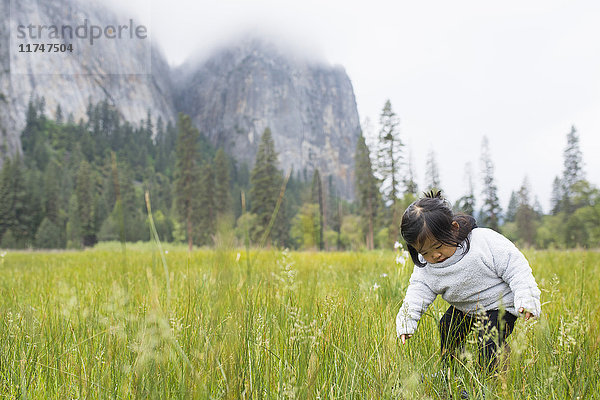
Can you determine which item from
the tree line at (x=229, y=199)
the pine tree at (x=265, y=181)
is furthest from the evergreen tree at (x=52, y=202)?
the pine tree at (x=265, y=181)

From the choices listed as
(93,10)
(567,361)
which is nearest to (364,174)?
(567,361)

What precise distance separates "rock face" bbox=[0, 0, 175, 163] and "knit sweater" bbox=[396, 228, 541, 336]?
115 m

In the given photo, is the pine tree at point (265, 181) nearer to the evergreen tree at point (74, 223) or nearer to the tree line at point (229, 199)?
the tree line at point (229, 199)

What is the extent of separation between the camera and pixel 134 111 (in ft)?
536

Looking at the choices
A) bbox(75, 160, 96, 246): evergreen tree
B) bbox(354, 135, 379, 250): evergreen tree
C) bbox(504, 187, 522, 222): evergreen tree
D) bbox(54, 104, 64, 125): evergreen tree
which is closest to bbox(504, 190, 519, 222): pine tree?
bbox(504, 187, 522, 222): evergreen tree

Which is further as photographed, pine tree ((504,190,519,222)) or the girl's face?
pine tree ((504,190,519,222))

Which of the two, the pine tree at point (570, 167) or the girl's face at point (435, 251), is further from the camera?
the pine tree at point (570, 167)

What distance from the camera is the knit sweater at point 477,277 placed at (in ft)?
7.41

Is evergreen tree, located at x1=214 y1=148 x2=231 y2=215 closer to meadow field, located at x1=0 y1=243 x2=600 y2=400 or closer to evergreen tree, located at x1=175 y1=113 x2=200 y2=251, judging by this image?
evergreen tree, located at x1=175 y1=113 x2=200 y2=251

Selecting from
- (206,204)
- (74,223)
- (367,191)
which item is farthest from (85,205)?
(367,191)

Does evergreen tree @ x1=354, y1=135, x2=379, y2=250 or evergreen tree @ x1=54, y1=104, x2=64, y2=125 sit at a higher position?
evergreen tree @ x1=54, y1=104, x2=64, y2=125

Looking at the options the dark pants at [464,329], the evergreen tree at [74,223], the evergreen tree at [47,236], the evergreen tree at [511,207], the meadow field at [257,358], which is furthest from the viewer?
the evergreen tree at [511,207]

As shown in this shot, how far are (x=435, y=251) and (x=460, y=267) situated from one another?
0.19 m

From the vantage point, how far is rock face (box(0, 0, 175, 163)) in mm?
110250
